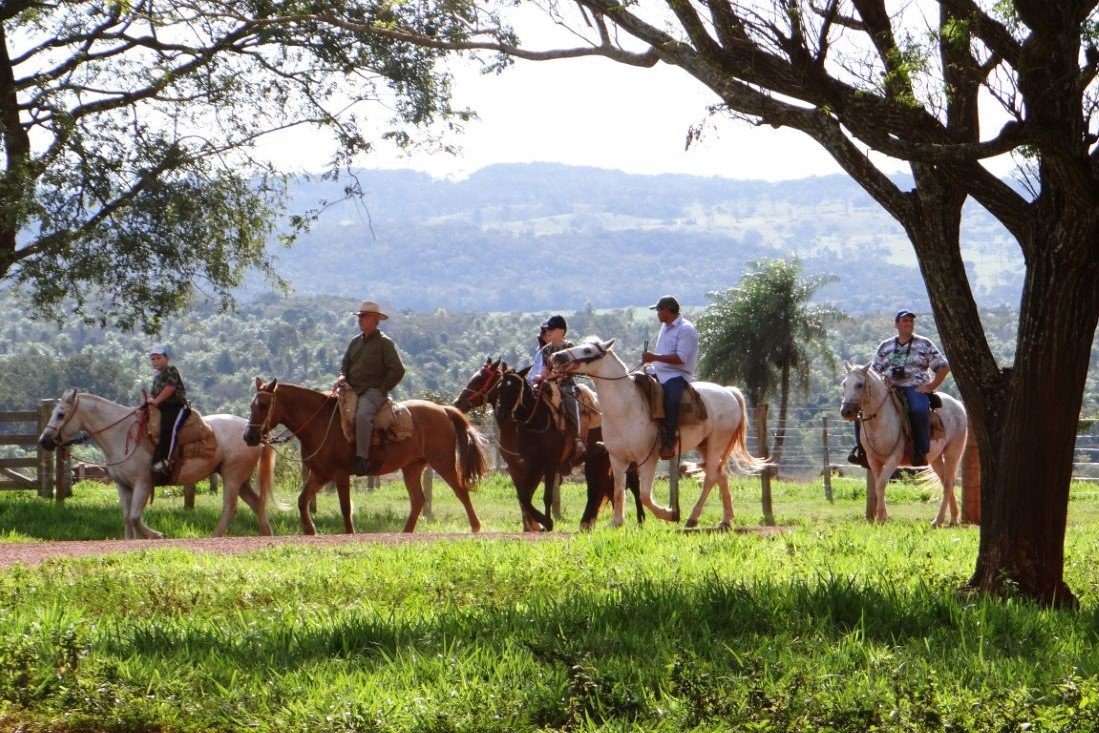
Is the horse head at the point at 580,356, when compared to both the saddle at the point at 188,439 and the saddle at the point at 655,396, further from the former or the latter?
the saddle at the point at 188,439

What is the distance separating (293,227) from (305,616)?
14.7 metres

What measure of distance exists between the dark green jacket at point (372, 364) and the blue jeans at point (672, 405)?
3.12 meters

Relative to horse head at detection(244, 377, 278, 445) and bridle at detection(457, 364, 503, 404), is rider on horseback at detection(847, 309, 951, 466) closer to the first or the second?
bridle at detection(457, 364, 503, 404)

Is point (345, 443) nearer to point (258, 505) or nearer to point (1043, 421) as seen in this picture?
point (258, 505)

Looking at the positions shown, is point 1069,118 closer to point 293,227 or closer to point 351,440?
point 351,440

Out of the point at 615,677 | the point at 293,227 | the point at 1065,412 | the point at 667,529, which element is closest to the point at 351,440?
the point at 667,529

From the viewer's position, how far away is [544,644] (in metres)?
7.56

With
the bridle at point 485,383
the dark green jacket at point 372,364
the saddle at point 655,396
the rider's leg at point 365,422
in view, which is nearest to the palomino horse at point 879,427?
the saddle at point 655,396

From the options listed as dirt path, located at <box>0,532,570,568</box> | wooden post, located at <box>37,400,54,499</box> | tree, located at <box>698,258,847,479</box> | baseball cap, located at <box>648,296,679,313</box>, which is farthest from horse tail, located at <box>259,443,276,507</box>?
tree, located at <box>698,258,847,479</box>

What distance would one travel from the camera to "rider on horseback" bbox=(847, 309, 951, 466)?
18.0 meters

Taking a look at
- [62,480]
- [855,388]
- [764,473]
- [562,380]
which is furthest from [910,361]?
[62,480]

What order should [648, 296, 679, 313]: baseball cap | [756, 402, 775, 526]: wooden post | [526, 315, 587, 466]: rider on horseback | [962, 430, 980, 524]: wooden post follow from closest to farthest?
[648, 296, 679, 313]: baseball cap → [526, 315, 587, 466]: rider on horseback → [962, 430, 980, 524]: wooden post → [756, 402, 775, 526]: wooden post

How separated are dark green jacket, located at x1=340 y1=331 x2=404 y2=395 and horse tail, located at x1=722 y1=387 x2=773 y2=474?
402cm

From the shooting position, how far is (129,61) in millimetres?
25125
